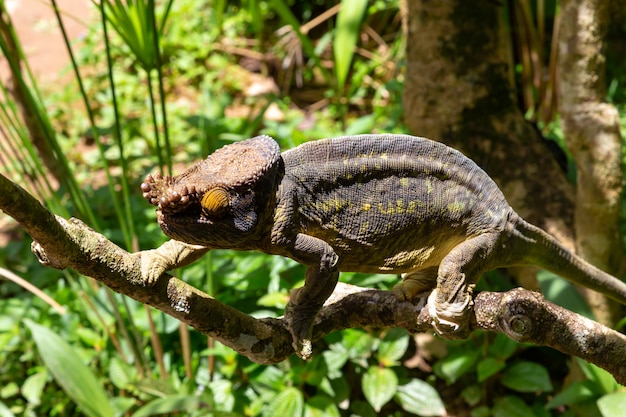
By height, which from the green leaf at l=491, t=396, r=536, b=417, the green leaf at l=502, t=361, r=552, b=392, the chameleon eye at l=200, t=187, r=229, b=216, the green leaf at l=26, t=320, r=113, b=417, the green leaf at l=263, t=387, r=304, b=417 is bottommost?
the green leaf at l=491, t=396, r=536, b=417

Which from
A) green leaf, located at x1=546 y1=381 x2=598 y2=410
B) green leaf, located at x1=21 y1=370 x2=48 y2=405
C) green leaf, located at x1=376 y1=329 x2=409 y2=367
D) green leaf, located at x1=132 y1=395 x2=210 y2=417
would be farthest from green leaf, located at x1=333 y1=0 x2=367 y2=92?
green leaf, located at x1=21 y1=370 x2=48 y2=405

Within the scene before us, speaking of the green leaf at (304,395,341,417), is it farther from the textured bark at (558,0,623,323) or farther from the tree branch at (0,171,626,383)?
the textured bark at (558,0,623,323)

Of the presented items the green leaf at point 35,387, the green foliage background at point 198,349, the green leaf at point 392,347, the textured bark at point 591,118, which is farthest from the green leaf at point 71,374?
the textured bark at point 591,118

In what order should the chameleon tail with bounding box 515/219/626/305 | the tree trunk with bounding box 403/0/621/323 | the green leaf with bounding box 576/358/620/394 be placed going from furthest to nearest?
the tree trunk with bounding box 403/0/621/323, the green leaf with bounding box 576/358/620/394, the chameleon tail with bounding box 515/219/626/305

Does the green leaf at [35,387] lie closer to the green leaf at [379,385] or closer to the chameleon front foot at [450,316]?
the green leaf at [379,385]

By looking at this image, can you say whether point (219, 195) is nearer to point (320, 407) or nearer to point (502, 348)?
point (320, 407)

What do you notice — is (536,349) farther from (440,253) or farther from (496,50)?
(440,253)

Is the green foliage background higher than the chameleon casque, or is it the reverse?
the chameleon casque
